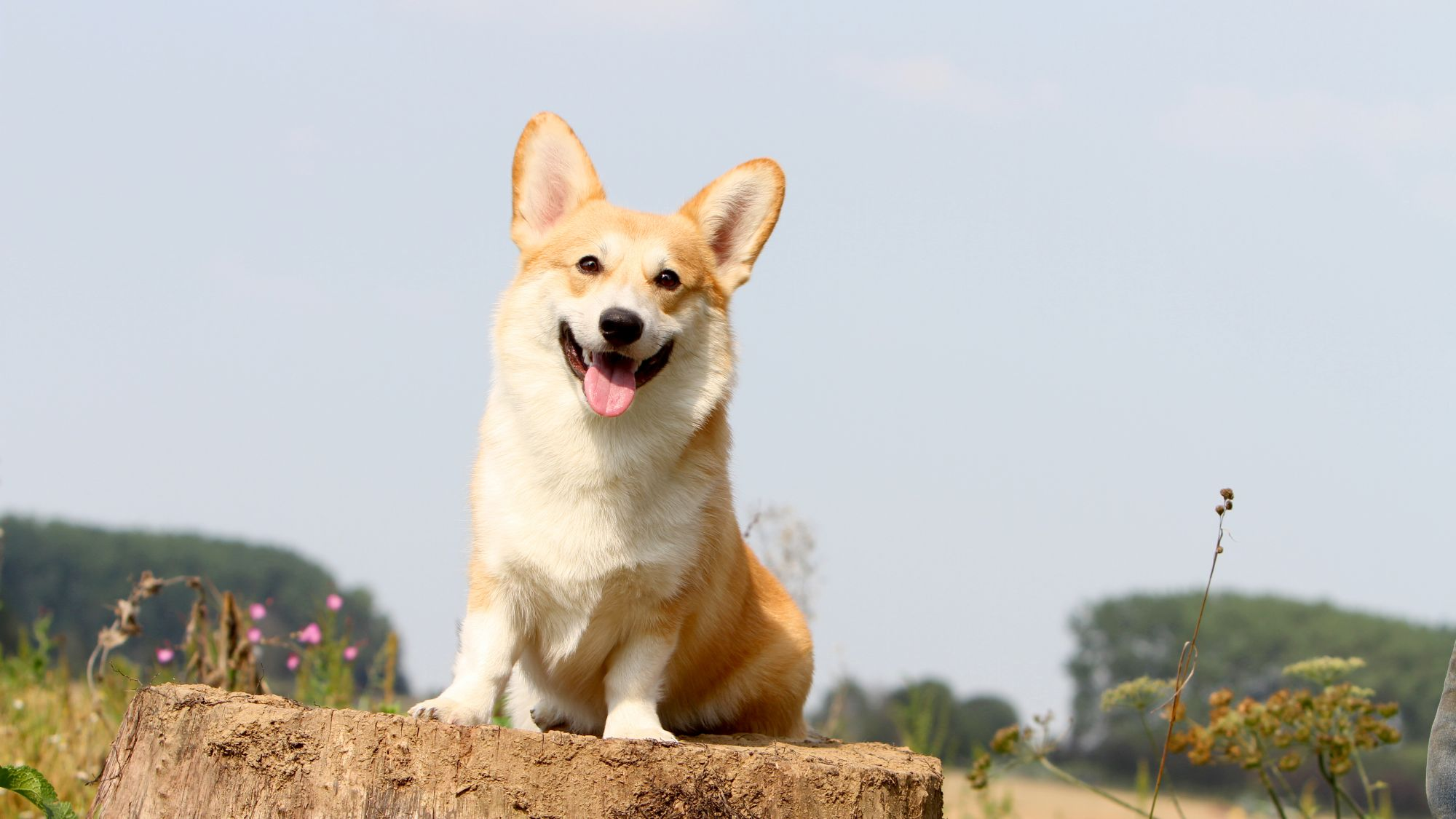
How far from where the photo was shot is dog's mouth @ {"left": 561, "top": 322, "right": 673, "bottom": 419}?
141 inches

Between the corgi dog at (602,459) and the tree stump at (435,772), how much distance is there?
30 centimetres

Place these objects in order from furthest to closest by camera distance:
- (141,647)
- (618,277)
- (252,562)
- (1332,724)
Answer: (252,562) < (141,647) < (1332,724) < (618,277)

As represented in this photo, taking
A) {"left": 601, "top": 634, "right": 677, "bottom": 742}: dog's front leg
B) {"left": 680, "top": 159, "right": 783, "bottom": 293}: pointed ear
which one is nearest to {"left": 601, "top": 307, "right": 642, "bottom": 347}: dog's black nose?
{"left": 680, "top": 159, "right": 783, "bottom": 293}: pointed ear

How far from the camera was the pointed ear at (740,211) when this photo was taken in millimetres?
4070

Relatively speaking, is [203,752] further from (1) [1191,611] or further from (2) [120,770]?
(1) [1191,611]

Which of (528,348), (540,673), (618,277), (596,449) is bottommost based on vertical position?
(540,673)

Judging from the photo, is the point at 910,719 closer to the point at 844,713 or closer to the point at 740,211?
the point at 844,713

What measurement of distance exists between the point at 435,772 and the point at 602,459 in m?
1.03

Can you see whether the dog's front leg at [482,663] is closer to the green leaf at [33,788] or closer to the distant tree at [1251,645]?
the green leaf at [33,788]

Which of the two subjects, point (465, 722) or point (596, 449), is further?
point (596, 449)

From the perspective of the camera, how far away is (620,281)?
3.67 metres

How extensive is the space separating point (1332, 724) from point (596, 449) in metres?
3.42

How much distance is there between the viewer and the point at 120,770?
11.2 feet

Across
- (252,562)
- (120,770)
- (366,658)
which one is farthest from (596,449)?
(252,562)
